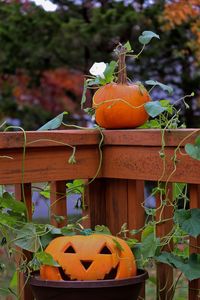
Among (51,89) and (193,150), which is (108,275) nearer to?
(193,150)

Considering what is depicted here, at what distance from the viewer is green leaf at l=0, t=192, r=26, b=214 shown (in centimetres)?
215

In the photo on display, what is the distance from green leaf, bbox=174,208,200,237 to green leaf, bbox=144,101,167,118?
32 centimetres

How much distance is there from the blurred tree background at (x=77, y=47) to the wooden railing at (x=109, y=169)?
235 inches

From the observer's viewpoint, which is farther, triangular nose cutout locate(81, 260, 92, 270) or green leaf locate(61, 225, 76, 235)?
green leaf locate(61, 225, 76, 235)

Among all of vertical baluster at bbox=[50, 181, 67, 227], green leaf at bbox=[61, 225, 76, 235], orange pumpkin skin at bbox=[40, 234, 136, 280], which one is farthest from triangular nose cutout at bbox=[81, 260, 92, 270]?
vertical baluster at bbox=[50, 181, 67, 227]

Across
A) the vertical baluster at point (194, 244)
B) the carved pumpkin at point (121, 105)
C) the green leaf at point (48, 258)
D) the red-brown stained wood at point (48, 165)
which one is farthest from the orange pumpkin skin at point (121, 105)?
the green leaf at point (48, 258)

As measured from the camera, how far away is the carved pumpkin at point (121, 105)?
2.37 m

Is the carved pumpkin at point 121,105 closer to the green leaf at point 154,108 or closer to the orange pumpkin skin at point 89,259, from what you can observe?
the green leaf at point 154,108

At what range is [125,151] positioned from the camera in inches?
93.4

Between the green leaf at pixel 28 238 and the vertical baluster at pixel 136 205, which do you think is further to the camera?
the vertical baluster at pixel 136 205

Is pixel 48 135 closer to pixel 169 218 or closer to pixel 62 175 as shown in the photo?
pixel 62 175

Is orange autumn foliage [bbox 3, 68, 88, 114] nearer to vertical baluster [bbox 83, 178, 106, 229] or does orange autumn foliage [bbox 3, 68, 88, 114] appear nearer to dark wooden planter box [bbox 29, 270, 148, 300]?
vertical baluster [bbox 83, 178, 106, 229]

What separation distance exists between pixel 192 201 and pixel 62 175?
427mm

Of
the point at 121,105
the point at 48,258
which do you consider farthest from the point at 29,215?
the point at 121,105
